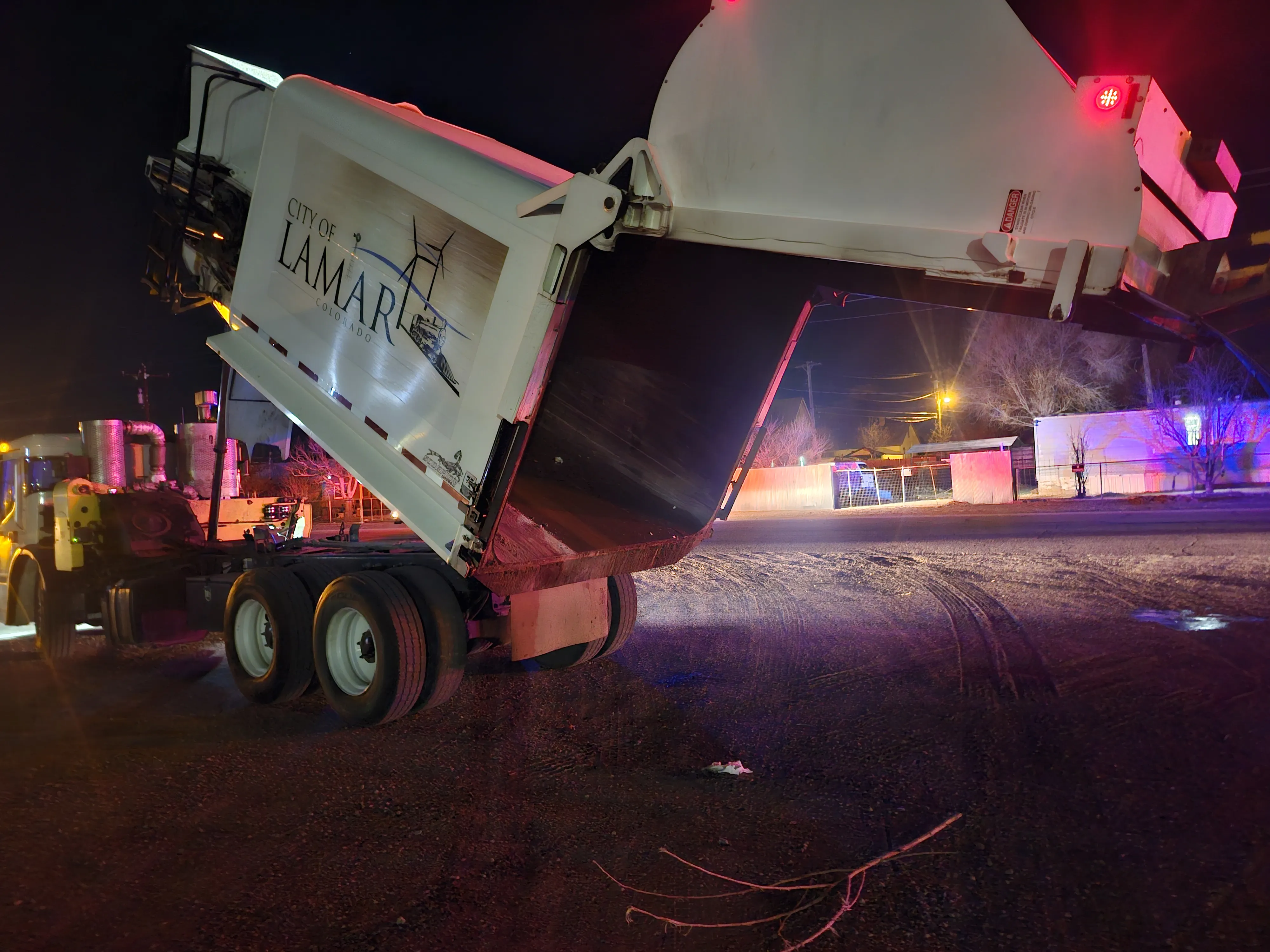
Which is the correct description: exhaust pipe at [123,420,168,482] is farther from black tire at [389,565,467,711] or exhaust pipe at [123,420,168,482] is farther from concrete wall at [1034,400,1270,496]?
concrete wall at [1034,400,1270,496]

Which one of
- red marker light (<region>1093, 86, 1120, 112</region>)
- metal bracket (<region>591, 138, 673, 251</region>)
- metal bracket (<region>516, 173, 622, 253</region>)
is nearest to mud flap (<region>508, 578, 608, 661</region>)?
metal bracket (<region>516, 173, 622, 253</region>)

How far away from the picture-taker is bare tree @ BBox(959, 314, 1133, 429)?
36.9 meters

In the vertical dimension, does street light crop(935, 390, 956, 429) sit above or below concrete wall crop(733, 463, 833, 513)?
above

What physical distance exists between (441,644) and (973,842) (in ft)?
11.2

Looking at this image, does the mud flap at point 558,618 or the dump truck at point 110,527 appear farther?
the dump truck at point 110,527

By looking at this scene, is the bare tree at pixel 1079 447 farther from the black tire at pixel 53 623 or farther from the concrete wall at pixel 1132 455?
the black tire at pixel 53 623

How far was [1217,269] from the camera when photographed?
10.7 feet

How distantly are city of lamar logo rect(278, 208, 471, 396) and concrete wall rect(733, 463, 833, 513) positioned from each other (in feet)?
94.4

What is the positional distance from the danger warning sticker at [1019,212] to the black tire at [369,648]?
413 cm

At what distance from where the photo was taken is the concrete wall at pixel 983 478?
29281 millimetres

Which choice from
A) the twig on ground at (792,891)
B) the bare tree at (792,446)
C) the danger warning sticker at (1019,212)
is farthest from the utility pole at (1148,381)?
the twig on ground at (792,891)

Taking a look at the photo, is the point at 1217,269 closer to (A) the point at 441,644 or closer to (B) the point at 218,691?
(A) the point at 441,644

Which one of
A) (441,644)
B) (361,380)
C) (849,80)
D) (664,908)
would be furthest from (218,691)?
(849,80)

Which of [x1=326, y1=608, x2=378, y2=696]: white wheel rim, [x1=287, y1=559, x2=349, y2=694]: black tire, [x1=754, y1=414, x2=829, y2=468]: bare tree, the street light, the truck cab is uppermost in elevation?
the street light
